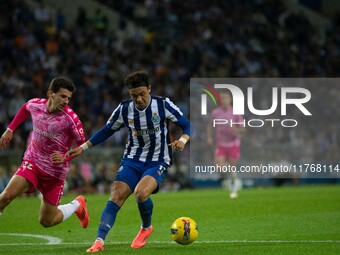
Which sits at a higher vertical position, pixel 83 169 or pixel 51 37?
pixel 51 37

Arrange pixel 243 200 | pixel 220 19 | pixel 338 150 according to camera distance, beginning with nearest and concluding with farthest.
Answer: pixel 243 200 < pixel 338 150 < pixel 220 19

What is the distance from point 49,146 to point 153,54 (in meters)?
20.1

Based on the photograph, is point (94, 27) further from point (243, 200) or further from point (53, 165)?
point (53, 165)

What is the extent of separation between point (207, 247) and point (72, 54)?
17763 millimetres

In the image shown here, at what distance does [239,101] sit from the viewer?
2812cm

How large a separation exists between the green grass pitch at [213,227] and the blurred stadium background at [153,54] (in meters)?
5.08

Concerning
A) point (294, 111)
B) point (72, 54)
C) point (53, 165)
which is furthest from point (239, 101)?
point (53, 165)

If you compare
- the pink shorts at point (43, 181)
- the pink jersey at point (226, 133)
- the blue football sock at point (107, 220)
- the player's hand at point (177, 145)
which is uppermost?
the pink jersey at point (226, 133)

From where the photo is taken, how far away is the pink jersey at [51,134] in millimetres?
11562

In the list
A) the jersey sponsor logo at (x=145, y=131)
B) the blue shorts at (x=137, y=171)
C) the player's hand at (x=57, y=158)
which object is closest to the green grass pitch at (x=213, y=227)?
the blue shorts at (x=137, y=171)

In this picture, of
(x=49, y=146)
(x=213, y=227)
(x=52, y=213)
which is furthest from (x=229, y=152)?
(x=49, y=146)

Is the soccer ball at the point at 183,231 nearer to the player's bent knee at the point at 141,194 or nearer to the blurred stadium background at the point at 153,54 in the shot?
the player's bent knee at the point at 141,194

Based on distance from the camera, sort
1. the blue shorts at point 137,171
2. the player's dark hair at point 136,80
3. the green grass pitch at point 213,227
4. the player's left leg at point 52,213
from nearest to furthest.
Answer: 1. the player's dark hair at point 136,80
2. the green grass pitch at point 213,227
3. the blue shorts at point 137,171
4. the player's left leg at point 52,213

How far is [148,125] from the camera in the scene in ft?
37.2
